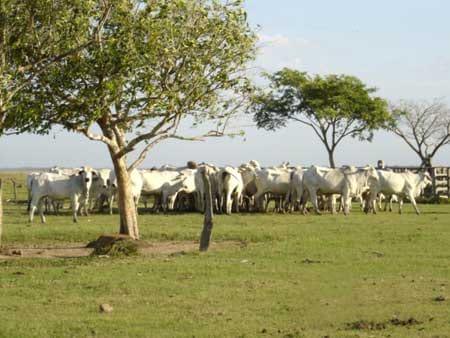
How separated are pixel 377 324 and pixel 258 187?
26.0 m

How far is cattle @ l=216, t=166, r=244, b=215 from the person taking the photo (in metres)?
36.7

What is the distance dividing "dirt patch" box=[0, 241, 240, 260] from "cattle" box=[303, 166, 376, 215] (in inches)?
508

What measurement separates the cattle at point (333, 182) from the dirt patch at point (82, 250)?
508 inches

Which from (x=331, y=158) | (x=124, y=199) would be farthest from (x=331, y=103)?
(x=124, y=199)

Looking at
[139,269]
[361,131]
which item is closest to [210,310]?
[139,269]

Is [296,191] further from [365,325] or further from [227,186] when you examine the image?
[365,325]

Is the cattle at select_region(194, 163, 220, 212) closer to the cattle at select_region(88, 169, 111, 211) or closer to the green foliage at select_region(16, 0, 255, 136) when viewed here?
the cattle at select_region(88, 169, 111, 211)

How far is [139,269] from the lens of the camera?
57.1 ft

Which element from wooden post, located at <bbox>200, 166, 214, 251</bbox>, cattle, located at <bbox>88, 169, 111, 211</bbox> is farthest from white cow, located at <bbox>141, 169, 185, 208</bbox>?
wooden post, located at <bbox>200, 166, 214, 251</bbox>

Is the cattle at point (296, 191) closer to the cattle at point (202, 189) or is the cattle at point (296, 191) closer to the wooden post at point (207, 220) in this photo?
the cattle at point (202, 189)

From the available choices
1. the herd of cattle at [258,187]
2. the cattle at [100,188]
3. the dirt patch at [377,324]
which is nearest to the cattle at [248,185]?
the herd of cattle at [258,187]

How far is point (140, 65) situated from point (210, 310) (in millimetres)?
8521

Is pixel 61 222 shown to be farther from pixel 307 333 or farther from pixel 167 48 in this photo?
pixel 307 333

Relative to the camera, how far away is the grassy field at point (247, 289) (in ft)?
39.9
